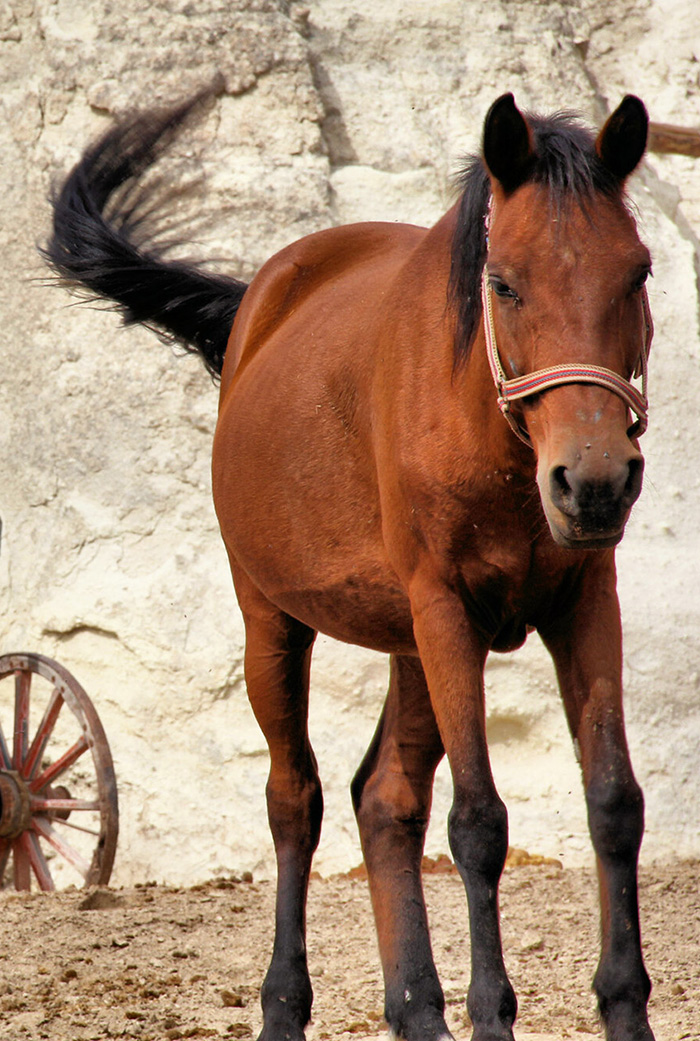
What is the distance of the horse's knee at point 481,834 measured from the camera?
8.54 ft

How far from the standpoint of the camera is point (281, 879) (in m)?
3.62

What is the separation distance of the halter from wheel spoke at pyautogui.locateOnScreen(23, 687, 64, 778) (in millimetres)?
3998

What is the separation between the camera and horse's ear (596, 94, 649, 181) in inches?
95.9

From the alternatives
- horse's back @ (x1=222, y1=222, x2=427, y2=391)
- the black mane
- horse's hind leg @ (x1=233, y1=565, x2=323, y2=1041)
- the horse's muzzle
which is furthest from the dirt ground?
horse's back @ (x1=222, y1=222, x2=427, y2=391)

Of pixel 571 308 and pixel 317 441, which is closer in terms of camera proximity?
pixel 571 308

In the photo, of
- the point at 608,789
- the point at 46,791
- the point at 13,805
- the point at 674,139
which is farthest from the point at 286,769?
the point at 674,139

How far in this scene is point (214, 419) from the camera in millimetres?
6910

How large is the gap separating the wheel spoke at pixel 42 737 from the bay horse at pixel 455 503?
7.73 feet

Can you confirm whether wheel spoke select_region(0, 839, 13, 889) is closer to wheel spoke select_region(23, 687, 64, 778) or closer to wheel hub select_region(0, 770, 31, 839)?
wheel hub select_region(0, 770, 31, 839)

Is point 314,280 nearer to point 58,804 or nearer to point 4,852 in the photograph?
point 58,804

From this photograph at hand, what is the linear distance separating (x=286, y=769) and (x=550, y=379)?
1860 mm

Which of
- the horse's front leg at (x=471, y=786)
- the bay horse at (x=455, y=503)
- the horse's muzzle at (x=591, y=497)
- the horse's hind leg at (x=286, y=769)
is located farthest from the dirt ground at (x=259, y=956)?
the horse's muzzle at (x=591, y=497)

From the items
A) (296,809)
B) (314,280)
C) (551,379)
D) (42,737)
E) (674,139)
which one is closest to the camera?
(551,379)

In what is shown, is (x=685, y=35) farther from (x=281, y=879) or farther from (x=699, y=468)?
(x=281, y=879)
